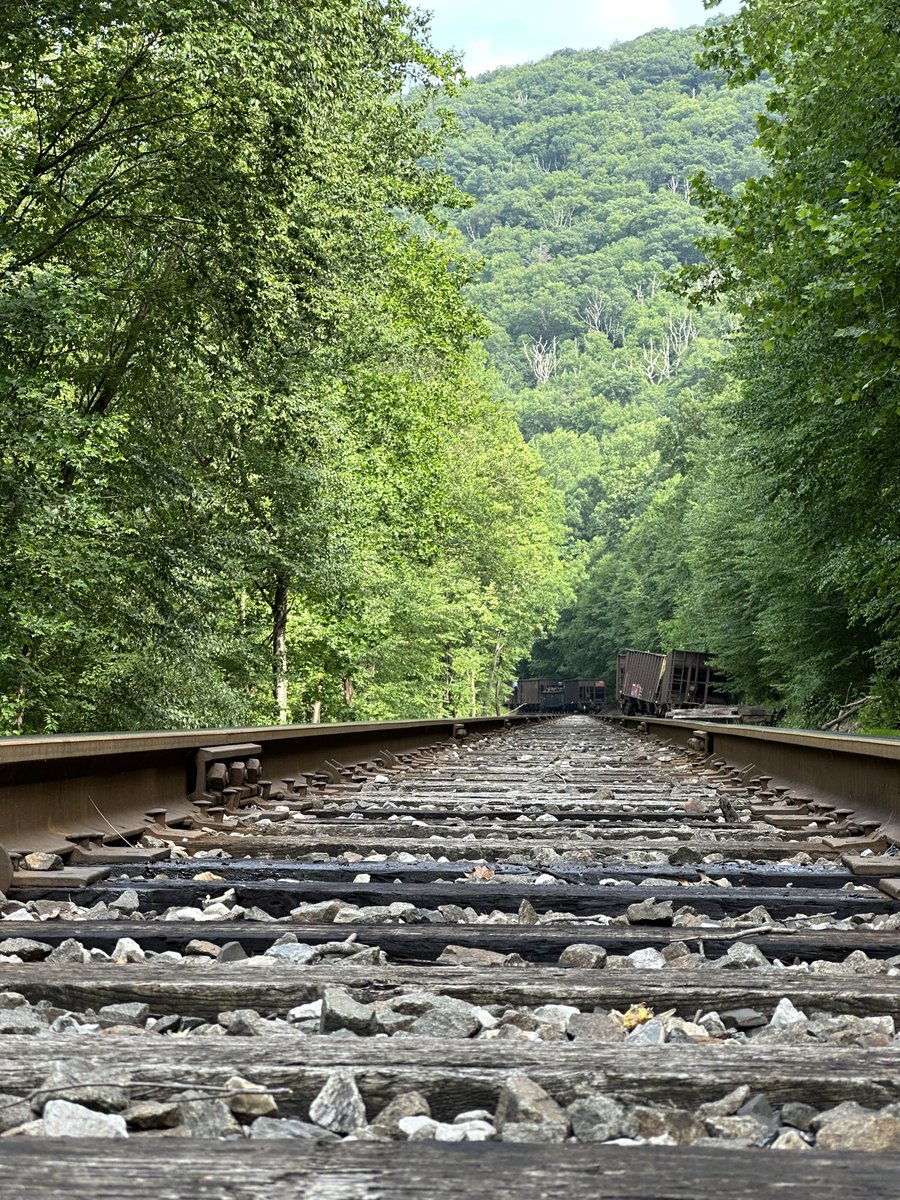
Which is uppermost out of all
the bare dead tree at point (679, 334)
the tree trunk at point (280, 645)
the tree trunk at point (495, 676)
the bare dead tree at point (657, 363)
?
the bare dead tree at point (679, 334)

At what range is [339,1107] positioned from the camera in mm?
1593

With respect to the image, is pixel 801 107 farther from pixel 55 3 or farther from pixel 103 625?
pixel 103 625

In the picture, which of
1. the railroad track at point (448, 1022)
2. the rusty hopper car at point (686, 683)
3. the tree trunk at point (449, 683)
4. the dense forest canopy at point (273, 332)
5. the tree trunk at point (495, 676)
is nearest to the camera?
the railroad track at point (448, 1022)

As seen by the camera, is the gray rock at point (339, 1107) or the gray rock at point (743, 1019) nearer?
the gray rock at point (339, 1107)

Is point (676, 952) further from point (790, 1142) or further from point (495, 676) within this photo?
point (495, 676)

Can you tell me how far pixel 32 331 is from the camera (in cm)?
1050

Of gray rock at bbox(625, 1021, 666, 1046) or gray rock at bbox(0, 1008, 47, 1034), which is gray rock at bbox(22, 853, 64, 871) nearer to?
gray rock at bbox(0, 1008, 47, 1034)

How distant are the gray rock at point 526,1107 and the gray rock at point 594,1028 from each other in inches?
17.0

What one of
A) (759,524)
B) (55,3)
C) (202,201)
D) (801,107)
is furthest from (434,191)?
(55,3)

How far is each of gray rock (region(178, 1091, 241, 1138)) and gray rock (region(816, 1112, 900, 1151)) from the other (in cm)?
76

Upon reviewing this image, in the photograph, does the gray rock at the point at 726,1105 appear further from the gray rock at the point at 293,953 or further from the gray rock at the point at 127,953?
the gray rock at the point at 127,953

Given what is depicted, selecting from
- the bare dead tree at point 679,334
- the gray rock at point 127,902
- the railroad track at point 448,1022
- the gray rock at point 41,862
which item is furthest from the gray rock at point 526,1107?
the bare dead tree at point 679,334

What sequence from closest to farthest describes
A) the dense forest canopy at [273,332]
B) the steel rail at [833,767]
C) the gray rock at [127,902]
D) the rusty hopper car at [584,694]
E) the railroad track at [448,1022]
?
the railroad track at [448,1022] → the gray rock at [127,902] → the steel rail at [833,767] → the dense forest canopy at [273,332] → the rusty hopper car at [584,694]

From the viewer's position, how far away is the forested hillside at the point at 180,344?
11.2 meters
